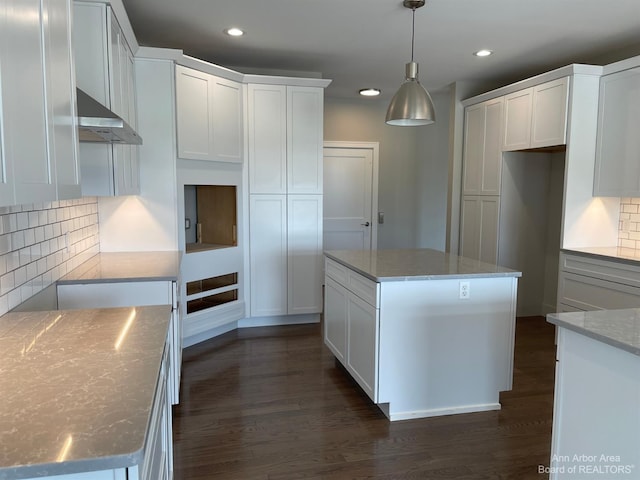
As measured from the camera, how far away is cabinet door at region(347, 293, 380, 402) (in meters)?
2.63

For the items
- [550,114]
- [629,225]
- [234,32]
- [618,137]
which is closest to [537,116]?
[550,114]

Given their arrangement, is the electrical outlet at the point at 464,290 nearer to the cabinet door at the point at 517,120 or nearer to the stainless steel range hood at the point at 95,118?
the stainless steel range hood at the point at 95,118

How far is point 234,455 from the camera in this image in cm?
233

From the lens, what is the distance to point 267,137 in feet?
14.2

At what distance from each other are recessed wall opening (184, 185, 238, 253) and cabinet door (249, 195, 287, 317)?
8.2 inches

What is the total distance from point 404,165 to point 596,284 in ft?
10.9

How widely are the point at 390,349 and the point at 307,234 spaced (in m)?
2.13

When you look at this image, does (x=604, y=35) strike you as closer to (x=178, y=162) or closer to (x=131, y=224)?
(x=178, y=162)

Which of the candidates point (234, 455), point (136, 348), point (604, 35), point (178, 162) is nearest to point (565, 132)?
point (604, 35)

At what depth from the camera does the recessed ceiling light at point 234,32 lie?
3624 mm

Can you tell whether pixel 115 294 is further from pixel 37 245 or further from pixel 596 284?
pixel 596 284

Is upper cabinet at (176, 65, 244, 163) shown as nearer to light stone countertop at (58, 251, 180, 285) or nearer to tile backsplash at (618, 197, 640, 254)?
light stone countertop at (58, 251, 180, 285)

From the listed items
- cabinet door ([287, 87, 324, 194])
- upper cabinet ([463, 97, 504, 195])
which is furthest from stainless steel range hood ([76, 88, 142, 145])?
upper cabinet ([463, 97, 504, 195])

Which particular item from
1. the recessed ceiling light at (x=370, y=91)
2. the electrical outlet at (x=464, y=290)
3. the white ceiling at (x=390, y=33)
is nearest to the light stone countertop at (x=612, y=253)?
the electrical outlet at (x=464, y=290)
